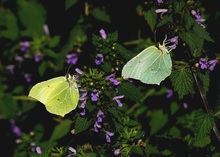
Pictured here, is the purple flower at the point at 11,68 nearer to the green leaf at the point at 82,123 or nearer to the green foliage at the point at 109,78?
the green foliage at the point at 109,78

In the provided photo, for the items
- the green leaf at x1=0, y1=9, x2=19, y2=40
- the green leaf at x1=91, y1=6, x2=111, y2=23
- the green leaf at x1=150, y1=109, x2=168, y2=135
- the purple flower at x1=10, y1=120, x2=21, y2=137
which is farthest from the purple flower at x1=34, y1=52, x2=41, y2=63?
the green leaf at x1=150, y1=109, x2=168, y2=135

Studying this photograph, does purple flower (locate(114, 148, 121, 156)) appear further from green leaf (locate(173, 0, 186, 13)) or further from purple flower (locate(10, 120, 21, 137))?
purple flower (locate(10, 120, 21, 137))

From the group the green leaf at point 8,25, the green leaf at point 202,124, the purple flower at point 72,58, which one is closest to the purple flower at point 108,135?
the green leaf at point 202,124

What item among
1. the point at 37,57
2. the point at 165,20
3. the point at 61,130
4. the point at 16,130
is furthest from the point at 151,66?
the point at 16,130

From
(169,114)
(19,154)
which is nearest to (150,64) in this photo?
(169,114)

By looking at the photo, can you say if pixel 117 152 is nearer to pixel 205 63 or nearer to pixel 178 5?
pixel 205 63
